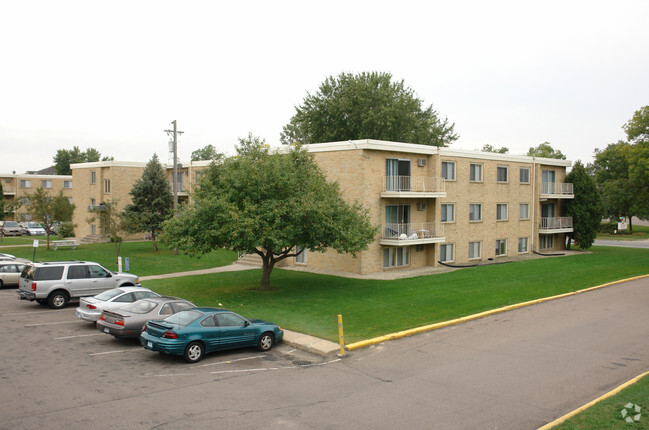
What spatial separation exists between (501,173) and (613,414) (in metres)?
30.1

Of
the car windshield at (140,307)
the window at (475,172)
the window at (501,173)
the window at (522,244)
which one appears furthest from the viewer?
the window at (522,244)

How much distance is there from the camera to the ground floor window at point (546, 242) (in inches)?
1639

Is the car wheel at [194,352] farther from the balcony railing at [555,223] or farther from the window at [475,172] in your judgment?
the balcony railing at [555,223]

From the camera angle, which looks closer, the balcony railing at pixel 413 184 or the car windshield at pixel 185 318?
the car windshield at pixel 185 318

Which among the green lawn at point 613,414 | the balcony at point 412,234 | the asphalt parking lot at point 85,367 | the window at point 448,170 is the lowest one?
the asphalt parking lot at point 85,367

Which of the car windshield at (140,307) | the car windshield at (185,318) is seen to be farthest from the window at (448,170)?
the car windshield at (185,318)

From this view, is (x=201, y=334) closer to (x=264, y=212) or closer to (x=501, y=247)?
(x=264, y=212)

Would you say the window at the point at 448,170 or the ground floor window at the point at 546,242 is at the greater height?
the window at the point at 448,170

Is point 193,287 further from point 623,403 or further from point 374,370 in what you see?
point 623,403

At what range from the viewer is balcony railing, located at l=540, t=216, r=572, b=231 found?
40.8 meters

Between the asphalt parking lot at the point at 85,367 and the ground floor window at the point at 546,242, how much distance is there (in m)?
32.5

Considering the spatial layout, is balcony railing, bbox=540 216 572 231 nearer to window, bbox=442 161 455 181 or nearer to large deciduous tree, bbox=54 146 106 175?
window, bbox=442 161 455 181

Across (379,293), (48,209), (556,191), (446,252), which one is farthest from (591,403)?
(48,209)

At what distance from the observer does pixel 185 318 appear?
13.7 m
